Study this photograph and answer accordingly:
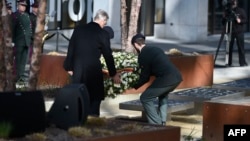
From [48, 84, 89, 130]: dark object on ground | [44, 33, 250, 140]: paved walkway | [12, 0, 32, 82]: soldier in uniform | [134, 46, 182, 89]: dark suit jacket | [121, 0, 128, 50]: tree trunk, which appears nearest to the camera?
[48, 84, 89, 130]: dark object on ground

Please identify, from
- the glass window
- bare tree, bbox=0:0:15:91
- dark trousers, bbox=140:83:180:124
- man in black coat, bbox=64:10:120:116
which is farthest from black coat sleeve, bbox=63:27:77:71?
the glass window

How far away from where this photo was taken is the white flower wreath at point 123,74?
574 inches

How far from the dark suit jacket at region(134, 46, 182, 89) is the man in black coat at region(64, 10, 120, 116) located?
0.44 meters

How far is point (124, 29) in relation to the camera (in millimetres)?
18234

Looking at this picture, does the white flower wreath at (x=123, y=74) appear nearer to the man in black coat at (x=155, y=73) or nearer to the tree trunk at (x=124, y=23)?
the tree trunk at (x=124, y=23)

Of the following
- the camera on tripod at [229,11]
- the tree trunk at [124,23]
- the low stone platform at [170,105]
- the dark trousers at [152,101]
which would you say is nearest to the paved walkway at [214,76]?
the low stone platform at [170,105]

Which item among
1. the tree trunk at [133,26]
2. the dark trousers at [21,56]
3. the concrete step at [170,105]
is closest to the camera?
the concrete step at [170,105]

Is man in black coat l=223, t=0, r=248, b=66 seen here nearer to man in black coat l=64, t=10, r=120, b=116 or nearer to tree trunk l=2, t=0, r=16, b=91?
man in black coat l=64, t=10, r=120, b=116

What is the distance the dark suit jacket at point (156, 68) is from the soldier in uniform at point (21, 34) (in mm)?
5608

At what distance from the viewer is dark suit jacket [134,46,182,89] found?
11.0m

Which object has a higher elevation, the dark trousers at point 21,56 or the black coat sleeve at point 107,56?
the black coat sleeve at point 107,56

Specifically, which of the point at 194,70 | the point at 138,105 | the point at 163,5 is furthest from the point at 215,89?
the point at 163,5

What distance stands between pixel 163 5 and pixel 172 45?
12.7 feet

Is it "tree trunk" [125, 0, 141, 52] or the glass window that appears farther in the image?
the glass window
